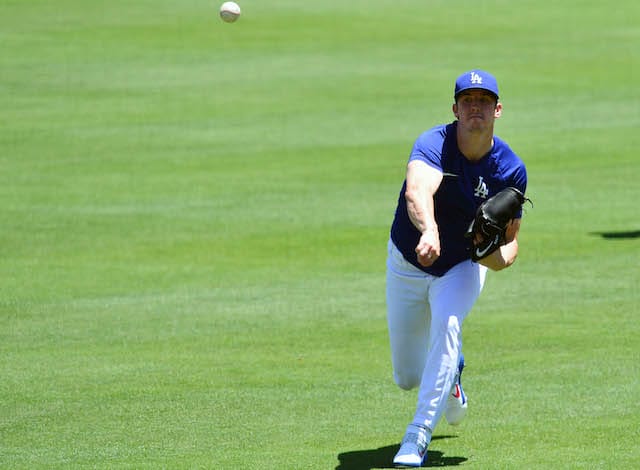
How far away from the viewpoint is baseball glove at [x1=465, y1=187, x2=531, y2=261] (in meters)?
7.67

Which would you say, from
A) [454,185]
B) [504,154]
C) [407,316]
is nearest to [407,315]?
[407,316]

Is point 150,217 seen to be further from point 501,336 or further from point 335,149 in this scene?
point 501,336

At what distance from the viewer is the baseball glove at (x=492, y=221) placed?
302 inches

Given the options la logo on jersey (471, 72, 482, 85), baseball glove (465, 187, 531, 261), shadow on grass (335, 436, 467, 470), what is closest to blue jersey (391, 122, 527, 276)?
baseball glove (465, 187, 531, 261)

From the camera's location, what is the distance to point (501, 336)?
1157 centimetres

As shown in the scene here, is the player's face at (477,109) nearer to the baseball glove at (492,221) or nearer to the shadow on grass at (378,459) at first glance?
the baseball glove at (492,221)

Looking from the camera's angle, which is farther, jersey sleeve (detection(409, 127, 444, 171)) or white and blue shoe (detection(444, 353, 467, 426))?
white and blue shoe (detection(444, 353, 467, 426))

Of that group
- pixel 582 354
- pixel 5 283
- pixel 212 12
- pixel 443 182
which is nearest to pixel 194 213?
pixel 5 283

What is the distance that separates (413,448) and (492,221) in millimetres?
1386

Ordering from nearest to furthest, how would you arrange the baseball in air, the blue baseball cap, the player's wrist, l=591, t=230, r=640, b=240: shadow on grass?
the player's wrist, the blue baseball cap, l=591, t=230, r=640, b=240: shadow on grass, the baseball in air

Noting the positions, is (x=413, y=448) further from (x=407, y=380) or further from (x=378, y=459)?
(x=407, y=380)

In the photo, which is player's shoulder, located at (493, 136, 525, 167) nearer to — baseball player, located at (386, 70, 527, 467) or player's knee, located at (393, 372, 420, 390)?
baseball player, located at (386, 70, 527, 467)

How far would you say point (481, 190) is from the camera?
315 inches

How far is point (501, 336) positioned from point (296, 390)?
2.48 meters
